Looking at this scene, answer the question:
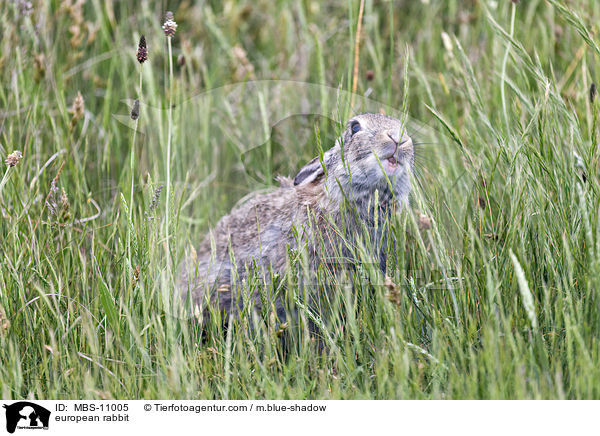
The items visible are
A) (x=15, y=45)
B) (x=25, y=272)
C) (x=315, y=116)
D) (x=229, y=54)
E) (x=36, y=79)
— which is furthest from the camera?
(x=229, y=54)

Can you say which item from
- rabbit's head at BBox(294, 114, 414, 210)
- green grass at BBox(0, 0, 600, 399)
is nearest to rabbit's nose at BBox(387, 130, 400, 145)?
rabbit's head at BBox(294, 114, 414, 210)

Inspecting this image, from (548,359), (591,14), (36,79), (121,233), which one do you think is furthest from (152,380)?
(591,14)

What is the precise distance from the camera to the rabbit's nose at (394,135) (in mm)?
3014

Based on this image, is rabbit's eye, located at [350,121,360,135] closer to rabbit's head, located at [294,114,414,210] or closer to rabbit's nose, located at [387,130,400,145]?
rabbit's head, located at [294,114,414,210]

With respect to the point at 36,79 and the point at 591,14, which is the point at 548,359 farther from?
the point at 36,79

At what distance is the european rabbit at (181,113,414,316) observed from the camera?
307 centimetres

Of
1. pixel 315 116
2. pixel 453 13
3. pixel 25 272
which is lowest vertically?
pixel 25 272

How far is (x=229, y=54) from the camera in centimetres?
577

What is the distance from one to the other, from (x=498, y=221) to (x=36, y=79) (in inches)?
119

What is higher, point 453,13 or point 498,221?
point 453,13
